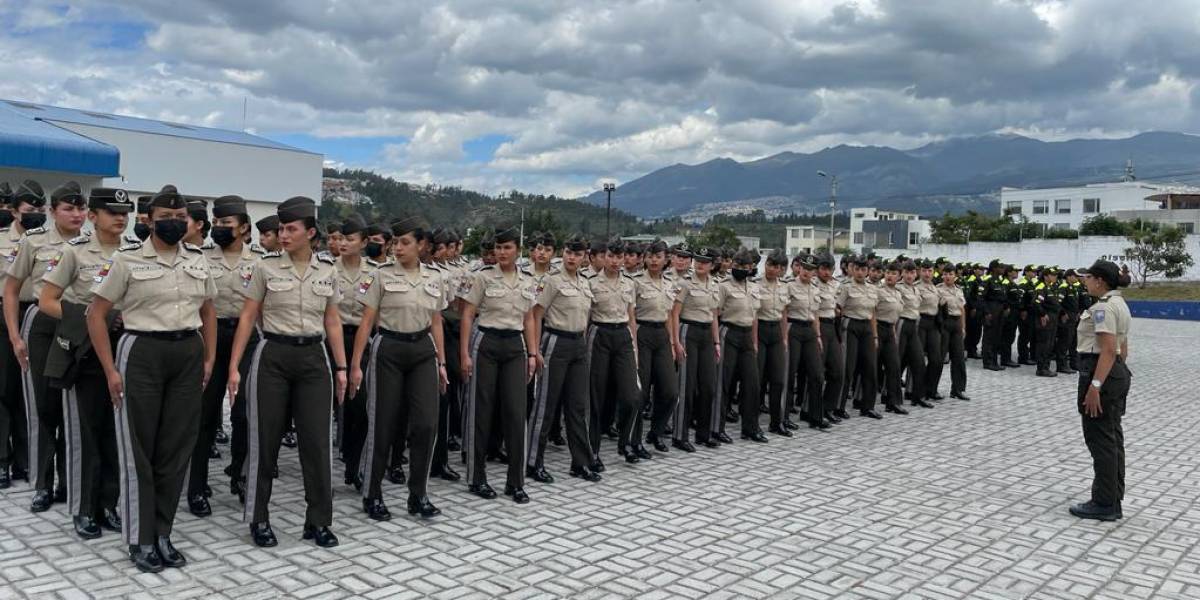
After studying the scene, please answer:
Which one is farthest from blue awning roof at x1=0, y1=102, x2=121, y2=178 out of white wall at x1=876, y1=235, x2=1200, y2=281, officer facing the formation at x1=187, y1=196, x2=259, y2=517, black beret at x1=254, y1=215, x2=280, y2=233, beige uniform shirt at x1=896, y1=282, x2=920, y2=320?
white wall at x1=876, y1=235, x2=1200, y2=281

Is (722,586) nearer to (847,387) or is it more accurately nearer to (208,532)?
(208,532)

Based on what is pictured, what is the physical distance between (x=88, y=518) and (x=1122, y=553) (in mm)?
5818

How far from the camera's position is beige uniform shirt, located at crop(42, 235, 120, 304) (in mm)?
4625

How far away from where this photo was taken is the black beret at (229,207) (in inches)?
207

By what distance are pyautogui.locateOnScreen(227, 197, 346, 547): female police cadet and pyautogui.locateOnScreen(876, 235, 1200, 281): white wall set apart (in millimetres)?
45179

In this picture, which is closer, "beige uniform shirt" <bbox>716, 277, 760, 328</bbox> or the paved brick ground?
the paved brick ground

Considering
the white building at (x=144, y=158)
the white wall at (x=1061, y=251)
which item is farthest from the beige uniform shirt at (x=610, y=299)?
the white wall at (x=1061, y=251)

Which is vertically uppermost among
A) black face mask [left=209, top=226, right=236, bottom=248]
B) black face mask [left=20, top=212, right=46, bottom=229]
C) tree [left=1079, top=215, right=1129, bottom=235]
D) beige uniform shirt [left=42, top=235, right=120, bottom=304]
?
tree [left=1079, top=215, right=1129, bottom=235]

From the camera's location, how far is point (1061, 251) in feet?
159

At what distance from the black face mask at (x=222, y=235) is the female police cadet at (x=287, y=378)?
0.71 m

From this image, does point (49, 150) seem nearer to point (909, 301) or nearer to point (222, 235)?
point (222, 235)

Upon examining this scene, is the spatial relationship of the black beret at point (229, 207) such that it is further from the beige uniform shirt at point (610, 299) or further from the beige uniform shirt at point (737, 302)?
the beige uniform shirt at point (737, 302)

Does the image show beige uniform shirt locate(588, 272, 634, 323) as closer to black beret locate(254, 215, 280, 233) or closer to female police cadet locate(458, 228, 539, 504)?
female police cadet locate(458, 228, 539, 504)

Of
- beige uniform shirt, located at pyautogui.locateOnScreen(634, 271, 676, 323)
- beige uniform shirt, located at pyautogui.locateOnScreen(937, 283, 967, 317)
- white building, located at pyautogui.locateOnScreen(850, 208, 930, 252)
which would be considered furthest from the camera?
white building, located at pyautogui.locateOnScreen(850, 208, 930, 252)
